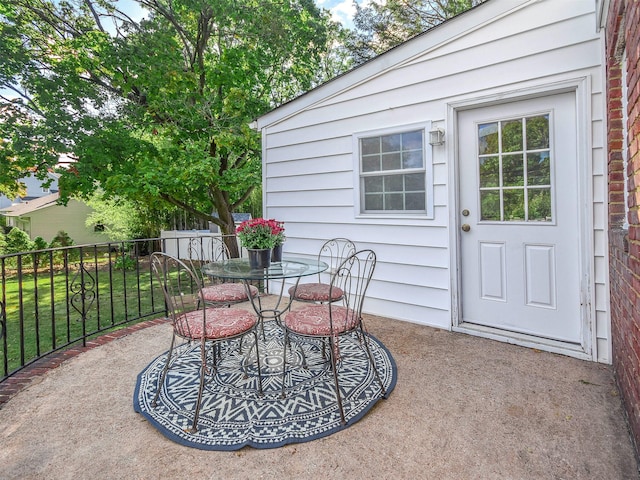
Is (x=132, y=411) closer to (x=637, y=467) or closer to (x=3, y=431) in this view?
(x=3, y=431)

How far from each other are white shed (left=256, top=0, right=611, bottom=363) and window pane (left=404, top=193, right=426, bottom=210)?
1 cm

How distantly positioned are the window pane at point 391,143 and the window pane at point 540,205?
1.31 m

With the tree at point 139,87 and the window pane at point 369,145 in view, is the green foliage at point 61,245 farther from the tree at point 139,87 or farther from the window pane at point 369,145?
the window pane at point 369,145

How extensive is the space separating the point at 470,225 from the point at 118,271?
8623mm

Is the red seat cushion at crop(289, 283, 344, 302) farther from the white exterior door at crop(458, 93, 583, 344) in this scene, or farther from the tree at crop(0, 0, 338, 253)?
the tree at crop(0, 0, 338, 253)

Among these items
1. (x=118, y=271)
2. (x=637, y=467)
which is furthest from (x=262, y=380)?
(x=118, y=271)

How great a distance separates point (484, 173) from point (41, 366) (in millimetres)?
3897

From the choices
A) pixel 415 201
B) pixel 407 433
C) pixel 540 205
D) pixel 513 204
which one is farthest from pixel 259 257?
pixel 540 205

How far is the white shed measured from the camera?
2527 mm

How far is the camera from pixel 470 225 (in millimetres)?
3107

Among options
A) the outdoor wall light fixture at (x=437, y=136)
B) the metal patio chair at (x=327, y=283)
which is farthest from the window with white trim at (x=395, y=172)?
the metal patio chair at (x=327, y=283)

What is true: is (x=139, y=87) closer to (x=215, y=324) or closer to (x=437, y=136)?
(x=437, y=136)

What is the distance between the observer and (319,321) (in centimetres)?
215

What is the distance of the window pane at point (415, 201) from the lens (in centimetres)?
339
